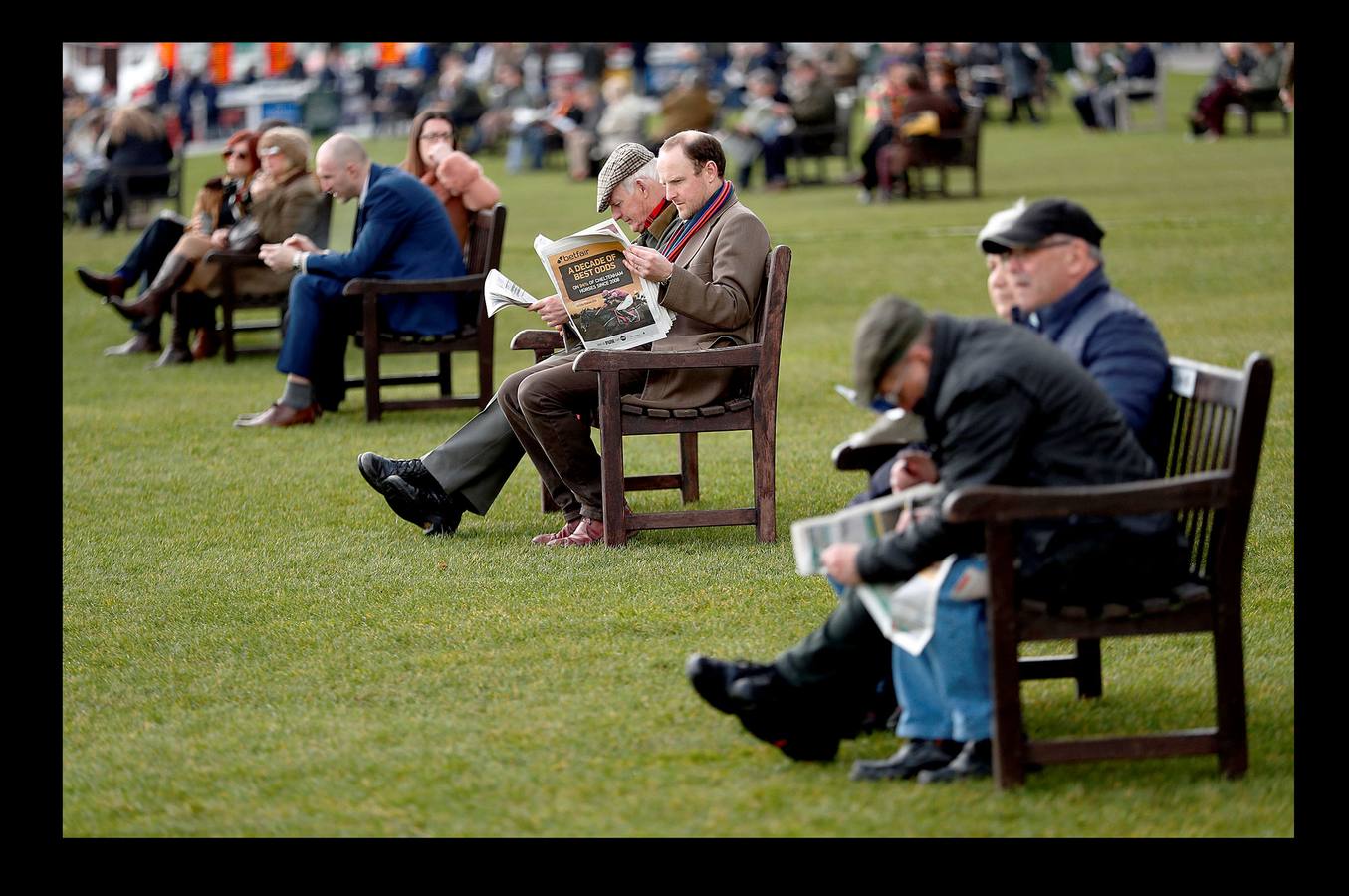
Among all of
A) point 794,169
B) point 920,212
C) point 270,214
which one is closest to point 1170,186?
point 920,212

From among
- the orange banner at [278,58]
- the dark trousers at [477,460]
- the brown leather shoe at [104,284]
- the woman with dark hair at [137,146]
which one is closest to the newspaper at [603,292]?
the dark trousers at [477,460]

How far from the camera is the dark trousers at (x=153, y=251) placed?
13.0m

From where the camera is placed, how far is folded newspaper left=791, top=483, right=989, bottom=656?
3.85 m

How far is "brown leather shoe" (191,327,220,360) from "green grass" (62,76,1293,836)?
6.20 feet

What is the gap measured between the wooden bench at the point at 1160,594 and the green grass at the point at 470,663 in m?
0.11

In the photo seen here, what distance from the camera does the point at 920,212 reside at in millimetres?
19875

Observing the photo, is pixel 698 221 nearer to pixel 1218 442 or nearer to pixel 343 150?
pixel 1218 442

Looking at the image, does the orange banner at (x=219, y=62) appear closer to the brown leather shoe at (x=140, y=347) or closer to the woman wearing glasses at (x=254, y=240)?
the brown leather shoe at (x=140, y=347)

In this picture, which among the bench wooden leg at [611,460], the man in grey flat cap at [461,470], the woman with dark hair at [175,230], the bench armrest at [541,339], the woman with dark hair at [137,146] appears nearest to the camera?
the bench wooden leg at [611,460]

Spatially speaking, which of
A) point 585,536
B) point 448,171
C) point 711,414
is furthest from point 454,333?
point 711,414

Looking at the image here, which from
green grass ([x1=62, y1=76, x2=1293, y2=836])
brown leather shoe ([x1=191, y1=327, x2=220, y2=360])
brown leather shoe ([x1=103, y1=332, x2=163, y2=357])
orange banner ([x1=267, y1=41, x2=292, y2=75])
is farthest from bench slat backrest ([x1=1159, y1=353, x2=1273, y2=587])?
orange banner ([x1=267, y1=41, x2=292, y2=75])
